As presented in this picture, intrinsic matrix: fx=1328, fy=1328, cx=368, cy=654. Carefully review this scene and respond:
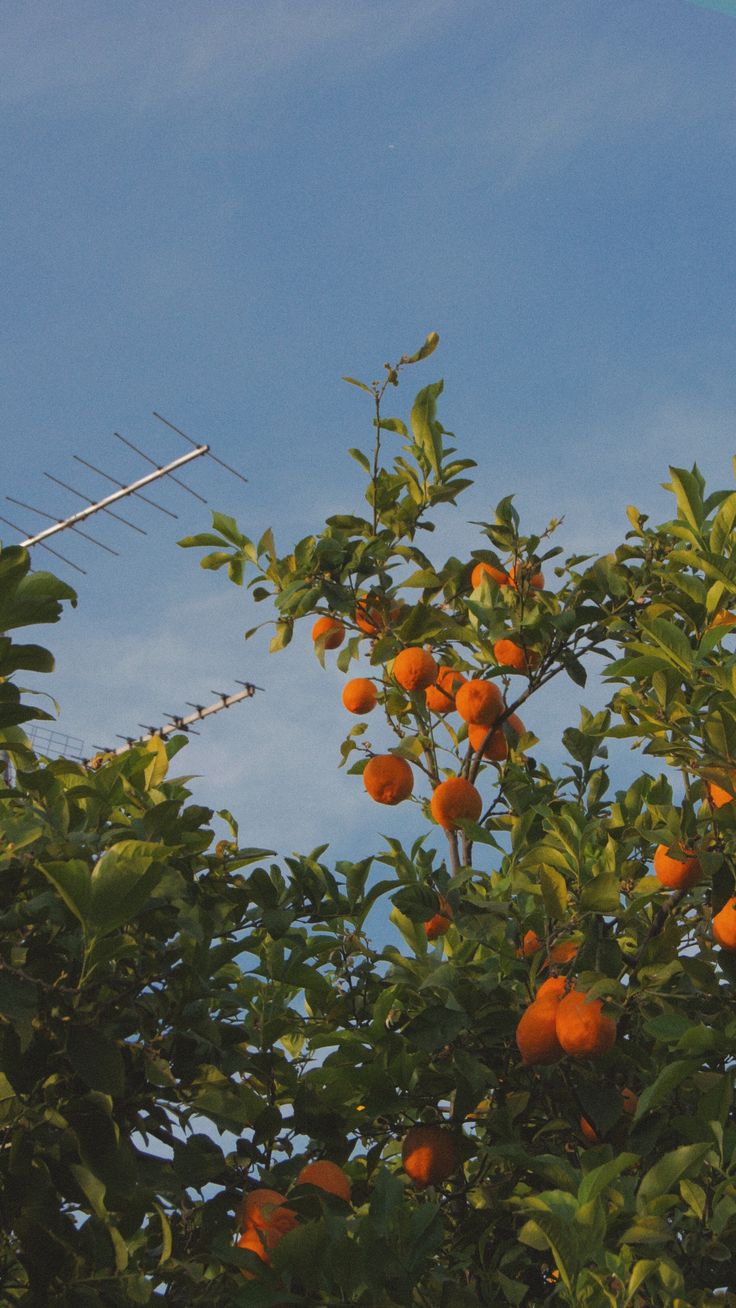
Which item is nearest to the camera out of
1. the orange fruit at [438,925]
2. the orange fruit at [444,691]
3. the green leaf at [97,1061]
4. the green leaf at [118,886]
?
the green leaf at [118,886]

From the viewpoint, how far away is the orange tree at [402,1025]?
2516 mm

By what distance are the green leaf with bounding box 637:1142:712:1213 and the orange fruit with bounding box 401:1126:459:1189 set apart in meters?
0.62

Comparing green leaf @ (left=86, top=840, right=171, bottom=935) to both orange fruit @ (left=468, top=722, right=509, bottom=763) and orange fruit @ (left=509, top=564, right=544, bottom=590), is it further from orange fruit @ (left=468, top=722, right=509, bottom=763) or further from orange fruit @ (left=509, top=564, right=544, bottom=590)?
orange fruit @ (left=509, top=564, right=544, bottom=590)

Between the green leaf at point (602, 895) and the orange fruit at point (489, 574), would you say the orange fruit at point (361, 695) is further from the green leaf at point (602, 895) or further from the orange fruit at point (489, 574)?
the green leaf at point (602, 895)

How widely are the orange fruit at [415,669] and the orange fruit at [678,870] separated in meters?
1.03

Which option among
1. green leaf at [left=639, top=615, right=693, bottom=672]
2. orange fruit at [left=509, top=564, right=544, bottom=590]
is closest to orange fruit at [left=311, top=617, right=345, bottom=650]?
orange fruit at [left=509, top=564, right=544, bottom=590]

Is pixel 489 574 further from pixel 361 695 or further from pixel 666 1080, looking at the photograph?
pixel 666 1080

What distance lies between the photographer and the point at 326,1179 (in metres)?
2.82

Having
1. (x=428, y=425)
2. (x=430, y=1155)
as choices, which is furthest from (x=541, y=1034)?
(x=428, y=425)

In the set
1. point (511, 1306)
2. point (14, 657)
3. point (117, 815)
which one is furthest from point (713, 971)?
point (14, 657)

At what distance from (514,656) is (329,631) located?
604 mm

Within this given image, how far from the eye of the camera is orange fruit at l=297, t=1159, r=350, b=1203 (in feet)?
9.20

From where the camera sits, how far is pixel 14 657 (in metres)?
2.49

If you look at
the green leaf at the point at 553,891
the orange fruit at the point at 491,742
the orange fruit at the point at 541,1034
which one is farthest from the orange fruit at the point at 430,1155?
the orange fruit at the point at 491,742
